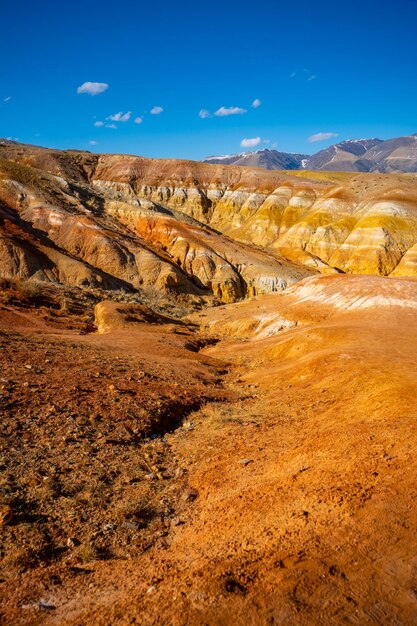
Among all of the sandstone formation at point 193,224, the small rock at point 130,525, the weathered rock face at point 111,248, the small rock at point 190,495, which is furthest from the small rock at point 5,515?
the sandstone formation at point 193,224

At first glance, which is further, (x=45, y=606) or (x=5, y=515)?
(x=5, y=515)

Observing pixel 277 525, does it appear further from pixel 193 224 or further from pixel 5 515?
pixel 193 224

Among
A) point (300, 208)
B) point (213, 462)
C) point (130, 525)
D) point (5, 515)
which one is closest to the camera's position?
point (5, 515)

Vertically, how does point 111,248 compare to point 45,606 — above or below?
above

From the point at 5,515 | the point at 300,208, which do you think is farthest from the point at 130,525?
the point at 300,208

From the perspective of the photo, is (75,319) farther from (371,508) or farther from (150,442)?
(371,508)

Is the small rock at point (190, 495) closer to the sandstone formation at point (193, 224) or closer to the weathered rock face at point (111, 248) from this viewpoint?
the weathered rock face at point (111, 248)

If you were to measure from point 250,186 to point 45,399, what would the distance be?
310 ft

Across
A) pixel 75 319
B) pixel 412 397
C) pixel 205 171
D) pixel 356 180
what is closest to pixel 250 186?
pixel 205 171

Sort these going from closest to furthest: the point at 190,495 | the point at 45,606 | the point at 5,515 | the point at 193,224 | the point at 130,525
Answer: the point at 45,606 < the point at 5,515 < the point at 130,525 < the point at 190,495 < the point at 193,224

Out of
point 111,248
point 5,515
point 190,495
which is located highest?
point 111,248

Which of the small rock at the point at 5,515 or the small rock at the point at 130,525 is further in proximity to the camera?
the small rock at the point at 130,525

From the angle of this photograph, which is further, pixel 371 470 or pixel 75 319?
pixel 75 319

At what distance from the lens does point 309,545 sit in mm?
5691
